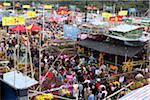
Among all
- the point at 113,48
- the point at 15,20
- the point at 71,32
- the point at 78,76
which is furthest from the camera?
the point at 71,32

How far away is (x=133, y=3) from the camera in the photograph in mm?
45688

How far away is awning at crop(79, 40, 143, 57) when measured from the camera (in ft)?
55.9

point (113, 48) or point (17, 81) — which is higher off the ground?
point (17, 81)

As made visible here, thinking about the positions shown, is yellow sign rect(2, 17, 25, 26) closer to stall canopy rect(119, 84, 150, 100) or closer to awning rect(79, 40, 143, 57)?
awning rect(79, 40, 143, 57)

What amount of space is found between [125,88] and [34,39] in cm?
1240

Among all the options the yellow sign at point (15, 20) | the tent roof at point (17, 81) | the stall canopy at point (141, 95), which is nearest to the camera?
the tent roof at point (17, 81)

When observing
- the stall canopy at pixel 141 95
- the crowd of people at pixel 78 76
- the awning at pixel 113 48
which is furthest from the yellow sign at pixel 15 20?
the stall canopy at pixel 141 95

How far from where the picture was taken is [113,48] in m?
18.1

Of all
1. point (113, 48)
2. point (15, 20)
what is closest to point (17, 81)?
point (15, 20)

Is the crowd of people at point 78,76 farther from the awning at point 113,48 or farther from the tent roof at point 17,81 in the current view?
the tent roof at point 17,81

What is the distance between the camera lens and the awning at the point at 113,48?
1705 centimetres

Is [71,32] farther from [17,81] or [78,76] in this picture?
[17,81]

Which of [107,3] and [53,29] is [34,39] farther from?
[107,3]

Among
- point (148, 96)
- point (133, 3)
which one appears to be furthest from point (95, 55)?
point (133, 3)
